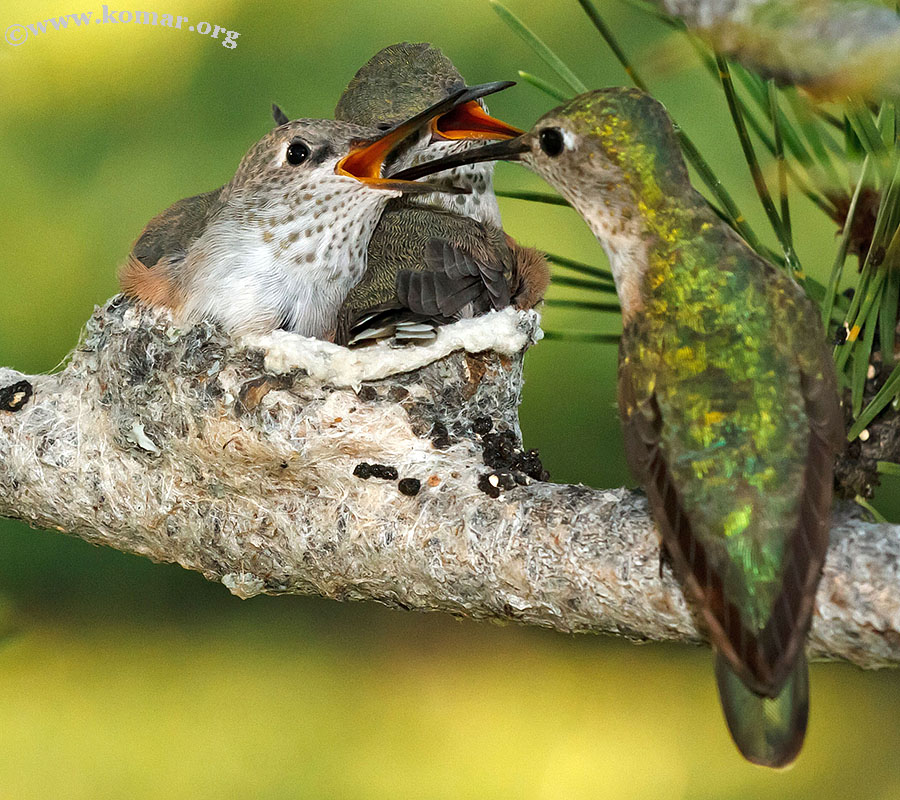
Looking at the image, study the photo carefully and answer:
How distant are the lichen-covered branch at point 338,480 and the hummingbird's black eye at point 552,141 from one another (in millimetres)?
343

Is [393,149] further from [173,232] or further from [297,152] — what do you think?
[173,232]

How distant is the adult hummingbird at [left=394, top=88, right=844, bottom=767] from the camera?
30.5 inches

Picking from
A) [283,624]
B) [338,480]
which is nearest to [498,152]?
[338,480]

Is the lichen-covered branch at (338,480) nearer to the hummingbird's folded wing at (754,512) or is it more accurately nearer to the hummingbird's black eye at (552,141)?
the hummingbird's folded wing at (754,512)

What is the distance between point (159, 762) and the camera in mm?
1986

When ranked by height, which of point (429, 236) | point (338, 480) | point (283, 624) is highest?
point (429, 236)

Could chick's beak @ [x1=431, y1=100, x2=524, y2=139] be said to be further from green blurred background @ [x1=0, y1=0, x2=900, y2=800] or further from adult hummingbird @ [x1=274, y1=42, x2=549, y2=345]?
green blurred background @ [x1=0, y1=0, x2=900, y2=800]

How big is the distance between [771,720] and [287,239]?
3.38ft

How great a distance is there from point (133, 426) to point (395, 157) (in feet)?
1.89

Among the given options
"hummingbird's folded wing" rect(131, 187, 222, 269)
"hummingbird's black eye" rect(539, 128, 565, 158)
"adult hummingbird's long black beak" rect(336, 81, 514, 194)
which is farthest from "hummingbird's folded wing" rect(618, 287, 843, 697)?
"hummingbird's folded wing" rect(131, 187, 222, 269)

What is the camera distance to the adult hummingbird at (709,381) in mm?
774

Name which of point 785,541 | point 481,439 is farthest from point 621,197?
point 481,439

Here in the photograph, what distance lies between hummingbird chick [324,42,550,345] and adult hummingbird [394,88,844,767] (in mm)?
442

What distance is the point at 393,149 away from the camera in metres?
1.48
